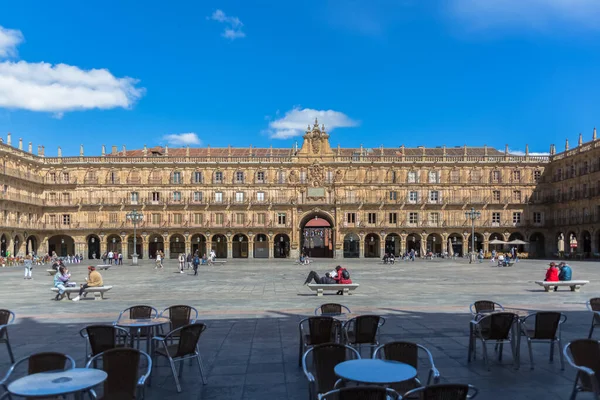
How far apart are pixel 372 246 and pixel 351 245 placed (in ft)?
8.62

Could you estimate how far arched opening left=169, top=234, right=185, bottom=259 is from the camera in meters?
61.3

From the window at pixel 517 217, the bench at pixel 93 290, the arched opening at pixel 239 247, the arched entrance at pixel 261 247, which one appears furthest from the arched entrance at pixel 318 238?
the bench at pixel 93 290

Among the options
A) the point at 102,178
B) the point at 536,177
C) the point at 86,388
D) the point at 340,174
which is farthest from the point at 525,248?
the point at 86,388

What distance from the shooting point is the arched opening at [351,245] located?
206 ft

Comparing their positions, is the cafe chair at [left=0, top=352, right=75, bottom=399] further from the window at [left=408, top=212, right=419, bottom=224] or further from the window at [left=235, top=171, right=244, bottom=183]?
the window at [left=408, top=212, right=419, bottom=224]

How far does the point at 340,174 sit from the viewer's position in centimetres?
6019

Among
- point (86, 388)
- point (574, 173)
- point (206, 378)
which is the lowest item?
point (206, 378)

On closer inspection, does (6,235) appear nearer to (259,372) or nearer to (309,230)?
(309,230)

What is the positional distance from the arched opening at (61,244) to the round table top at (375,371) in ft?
205

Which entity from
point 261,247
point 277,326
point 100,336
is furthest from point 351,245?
point 100,336

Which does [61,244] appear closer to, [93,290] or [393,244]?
[393,244]

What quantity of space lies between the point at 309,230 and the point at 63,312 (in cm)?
5911

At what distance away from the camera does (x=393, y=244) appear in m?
62.2

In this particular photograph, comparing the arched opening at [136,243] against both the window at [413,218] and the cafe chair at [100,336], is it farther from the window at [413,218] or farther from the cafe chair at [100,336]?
the cafe chair at [100,336]
